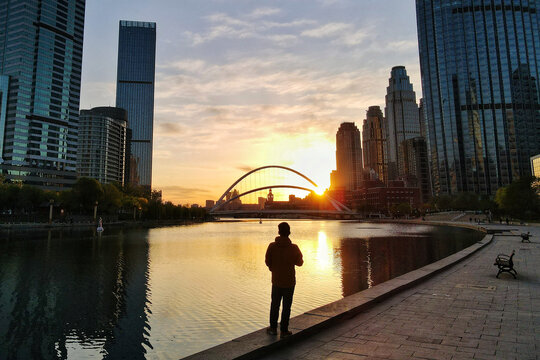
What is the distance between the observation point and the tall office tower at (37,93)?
145875 millimetres

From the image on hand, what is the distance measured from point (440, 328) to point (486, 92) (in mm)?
197765

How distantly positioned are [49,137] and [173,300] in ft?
554

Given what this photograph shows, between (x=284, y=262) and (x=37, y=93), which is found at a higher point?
(x=37, y=93)

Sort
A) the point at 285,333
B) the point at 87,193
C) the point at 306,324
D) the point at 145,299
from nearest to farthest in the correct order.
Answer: the point at 285,333 → the point at 306,324 → the point at 145,299 → the point at 87,193

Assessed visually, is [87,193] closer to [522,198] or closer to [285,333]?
[285,333]

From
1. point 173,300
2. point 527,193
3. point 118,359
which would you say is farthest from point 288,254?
point 527,193

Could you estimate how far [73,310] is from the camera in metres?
11.5

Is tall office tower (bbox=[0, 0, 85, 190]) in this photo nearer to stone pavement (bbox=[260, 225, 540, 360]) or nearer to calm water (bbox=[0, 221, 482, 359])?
calm water (bbox=[0, 221, 482, 359])

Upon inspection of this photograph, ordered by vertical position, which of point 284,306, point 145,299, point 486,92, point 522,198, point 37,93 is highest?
point 486,92

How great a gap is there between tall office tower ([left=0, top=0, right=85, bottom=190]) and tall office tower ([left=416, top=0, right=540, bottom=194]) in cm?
18216

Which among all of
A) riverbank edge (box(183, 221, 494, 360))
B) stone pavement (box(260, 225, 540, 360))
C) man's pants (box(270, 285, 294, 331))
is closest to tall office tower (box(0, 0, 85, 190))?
riverbank edge (box(183, 221, 494, 360))

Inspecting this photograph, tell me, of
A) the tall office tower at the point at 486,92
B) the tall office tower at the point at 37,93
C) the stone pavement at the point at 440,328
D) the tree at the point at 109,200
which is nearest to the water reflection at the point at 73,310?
the stone pavement at the point at 440,328

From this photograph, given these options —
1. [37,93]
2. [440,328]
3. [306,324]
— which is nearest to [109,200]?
[306,324]

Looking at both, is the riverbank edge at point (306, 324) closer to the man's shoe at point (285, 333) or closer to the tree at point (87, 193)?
the man's shoe at point (285, 333)
